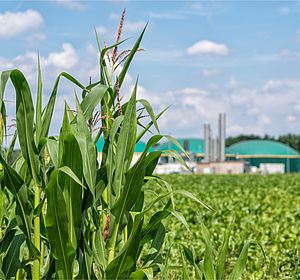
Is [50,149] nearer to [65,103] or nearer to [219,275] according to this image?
[65,103]

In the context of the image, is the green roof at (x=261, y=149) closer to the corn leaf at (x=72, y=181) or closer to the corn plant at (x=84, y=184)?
the corn plant at (x=84, y=184)

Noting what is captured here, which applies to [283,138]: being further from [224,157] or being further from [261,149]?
[224,157]

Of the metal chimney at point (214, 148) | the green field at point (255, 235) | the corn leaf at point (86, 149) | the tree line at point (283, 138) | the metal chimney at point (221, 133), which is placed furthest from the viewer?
the tree line at point (283, 138)

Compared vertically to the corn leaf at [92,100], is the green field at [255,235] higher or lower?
lower

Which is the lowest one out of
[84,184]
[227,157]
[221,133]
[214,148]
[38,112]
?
[227,157]

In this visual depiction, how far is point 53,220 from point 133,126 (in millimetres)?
466

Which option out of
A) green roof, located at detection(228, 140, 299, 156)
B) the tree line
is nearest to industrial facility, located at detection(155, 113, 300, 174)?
green roof, located at detection(228, 140, 299, 156)

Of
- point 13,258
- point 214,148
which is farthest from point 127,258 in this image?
point 214,148

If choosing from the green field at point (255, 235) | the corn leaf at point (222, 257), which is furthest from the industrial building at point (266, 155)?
the corn leaf at point (222, 257)

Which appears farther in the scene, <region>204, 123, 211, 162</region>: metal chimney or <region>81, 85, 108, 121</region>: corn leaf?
<region>204, 123, 211, 162</region>: metal chimney

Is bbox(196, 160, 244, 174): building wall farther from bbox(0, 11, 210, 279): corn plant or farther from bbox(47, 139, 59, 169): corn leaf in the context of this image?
bbox(47, 139, 59, 169): corn leaf

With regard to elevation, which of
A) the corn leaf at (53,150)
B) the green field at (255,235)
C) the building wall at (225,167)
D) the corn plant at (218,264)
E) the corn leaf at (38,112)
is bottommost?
the building wall at (225,167)

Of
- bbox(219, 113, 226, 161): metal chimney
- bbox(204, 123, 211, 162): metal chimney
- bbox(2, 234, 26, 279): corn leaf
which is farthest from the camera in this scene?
bbox(204, 123, 211, 162): metal chimney

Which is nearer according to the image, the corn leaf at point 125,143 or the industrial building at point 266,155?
the corn leaf at point 125,143
